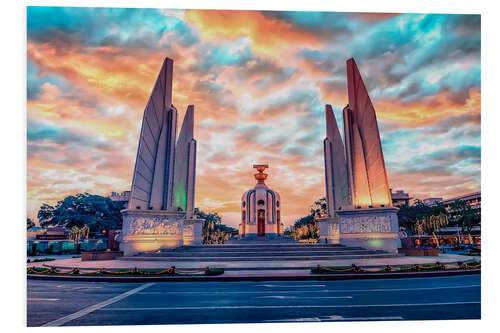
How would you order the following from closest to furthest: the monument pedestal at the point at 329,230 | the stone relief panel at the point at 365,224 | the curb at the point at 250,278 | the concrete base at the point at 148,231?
the curb at the point at 250,278, the concrete base at the point at 148,231, the stone relief panel at the point at 365,224, the monument pedestal at the point at 329,230

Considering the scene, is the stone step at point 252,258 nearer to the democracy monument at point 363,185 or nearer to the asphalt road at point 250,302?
the democracy monument at point 363,185

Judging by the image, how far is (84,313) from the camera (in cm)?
657

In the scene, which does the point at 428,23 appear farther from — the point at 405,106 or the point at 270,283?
the point at 270,283

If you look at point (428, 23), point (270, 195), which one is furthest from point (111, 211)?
point (428, 23)

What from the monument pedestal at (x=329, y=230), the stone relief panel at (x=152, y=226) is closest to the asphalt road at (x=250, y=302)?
the stone relief panel at (x=152, y=226)

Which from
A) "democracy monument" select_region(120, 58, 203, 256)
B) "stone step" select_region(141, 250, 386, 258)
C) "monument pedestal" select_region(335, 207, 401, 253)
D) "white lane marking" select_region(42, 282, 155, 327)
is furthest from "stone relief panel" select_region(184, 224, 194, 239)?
"white lane marking" select_region(42, 282, 155, 327)

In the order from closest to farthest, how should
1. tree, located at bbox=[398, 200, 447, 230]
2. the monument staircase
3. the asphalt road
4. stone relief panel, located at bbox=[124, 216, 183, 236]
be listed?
the asphalt road → the monument staircase → stone relief panel, located at bbox=[124, 216, 183, 236] → tree, located at bbox=[398, 200, 447, 230]

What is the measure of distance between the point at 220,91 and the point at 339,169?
18.0 m

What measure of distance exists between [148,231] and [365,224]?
44.9 feet

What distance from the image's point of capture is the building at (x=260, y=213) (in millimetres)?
48250

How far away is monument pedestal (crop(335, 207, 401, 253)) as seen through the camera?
1919 centimetres

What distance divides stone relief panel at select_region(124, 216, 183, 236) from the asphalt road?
8.53 meters

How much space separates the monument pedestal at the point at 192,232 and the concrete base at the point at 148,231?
6.42 m

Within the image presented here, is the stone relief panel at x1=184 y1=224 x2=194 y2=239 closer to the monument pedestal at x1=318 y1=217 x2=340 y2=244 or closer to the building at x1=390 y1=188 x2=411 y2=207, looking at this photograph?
the monument pedestal at x1=318 y1=217 x2=340 y2=244
